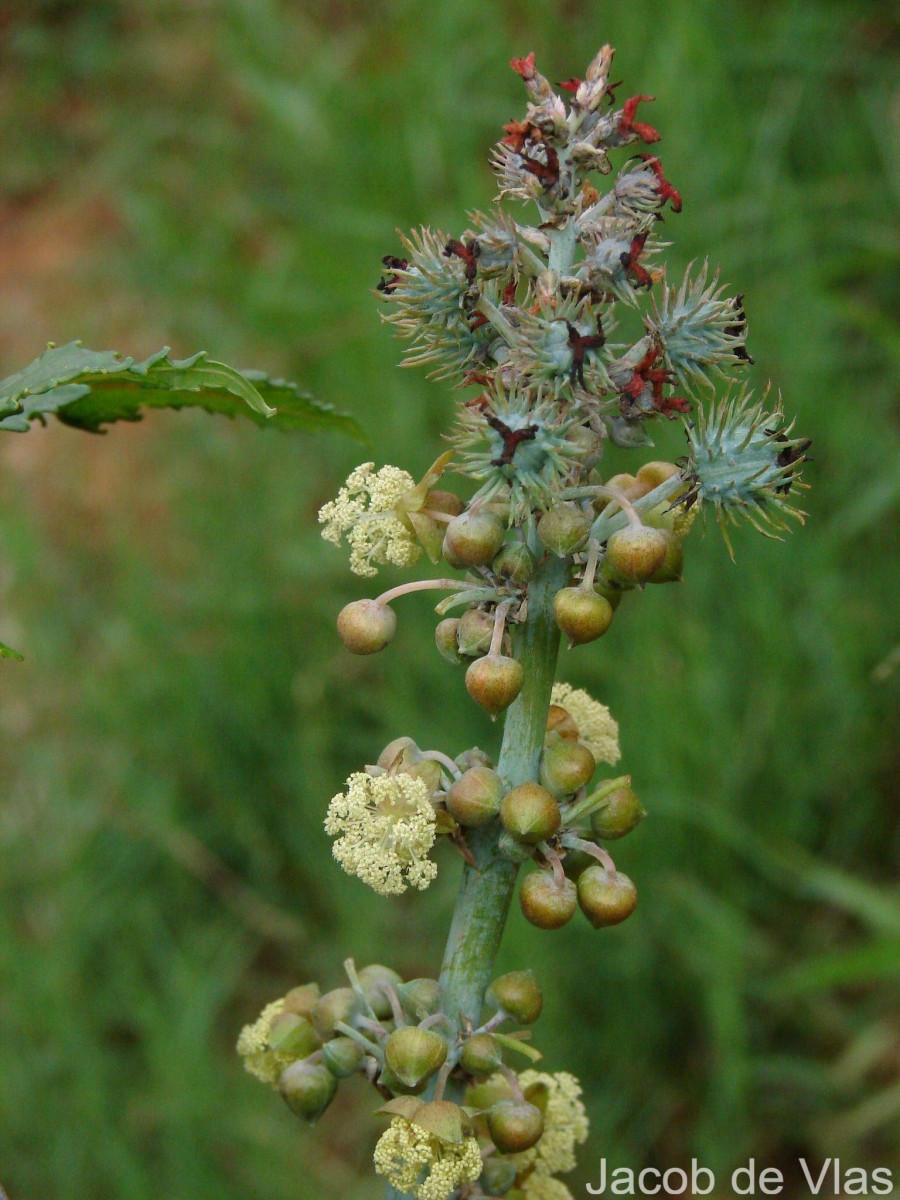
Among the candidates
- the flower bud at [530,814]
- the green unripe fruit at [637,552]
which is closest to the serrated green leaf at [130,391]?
the green unripe fruit at [637,552]

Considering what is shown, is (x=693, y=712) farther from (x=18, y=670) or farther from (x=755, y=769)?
(x=18, y=670)

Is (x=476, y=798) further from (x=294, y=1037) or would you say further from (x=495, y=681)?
(x=294, y=1037)

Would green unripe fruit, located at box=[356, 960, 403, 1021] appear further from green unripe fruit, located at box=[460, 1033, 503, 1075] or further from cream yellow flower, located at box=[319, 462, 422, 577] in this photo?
cream yellow flower, located at box=[319, 462, 422, 577]

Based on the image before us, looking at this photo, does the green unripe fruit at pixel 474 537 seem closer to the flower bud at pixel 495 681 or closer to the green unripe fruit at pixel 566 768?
the flower bud at pixel 495 681

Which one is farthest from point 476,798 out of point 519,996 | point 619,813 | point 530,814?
point 519,996

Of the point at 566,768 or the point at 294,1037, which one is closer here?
the point at 566,768

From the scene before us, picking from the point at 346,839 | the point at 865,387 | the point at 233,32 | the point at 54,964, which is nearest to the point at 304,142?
the point at 233,32
